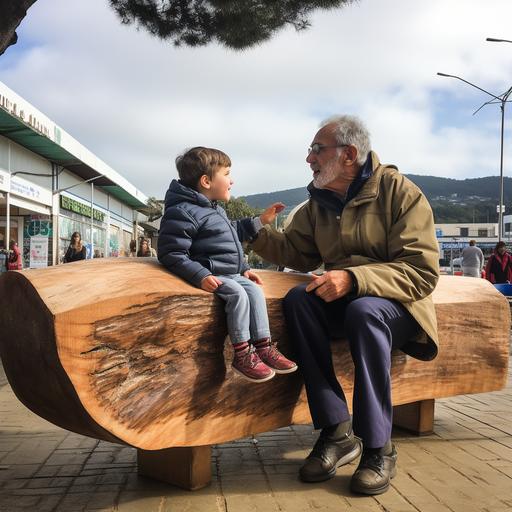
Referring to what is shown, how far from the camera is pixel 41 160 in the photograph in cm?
2434

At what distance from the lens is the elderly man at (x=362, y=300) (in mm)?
2770

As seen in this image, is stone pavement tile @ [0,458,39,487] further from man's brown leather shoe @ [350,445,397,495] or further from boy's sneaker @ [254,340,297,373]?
man's brown leather shoe @ [350,445,397,495]

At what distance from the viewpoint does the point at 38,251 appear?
21844 mm

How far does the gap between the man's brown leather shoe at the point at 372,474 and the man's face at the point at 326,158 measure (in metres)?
1.35

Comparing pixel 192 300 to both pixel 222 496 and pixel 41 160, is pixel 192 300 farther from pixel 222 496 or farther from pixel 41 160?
pixel 41 160

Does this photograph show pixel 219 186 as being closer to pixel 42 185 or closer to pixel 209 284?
pixel 209 284

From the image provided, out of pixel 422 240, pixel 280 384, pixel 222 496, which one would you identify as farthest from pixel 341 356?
pixel 222 496

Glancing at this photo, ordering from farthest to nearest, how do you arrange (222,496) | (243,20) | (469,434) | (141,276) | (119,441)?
(243,20), (469,434), (222,496), (141,276), (119,441)

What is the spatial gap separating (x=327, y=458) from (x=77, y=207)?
89.9 feet

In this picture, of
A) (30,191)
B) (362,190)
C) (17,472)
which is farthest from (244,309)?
(30,191)

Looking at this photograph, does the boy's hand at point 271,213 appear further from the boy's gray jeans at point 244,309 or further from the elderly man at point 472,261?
the elderly man at point 472,261

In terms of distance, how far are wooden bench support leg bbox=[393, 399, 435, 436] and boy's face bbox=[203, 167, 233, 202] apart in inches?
69.2

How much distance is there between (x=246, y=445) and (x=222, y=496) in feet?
2.88

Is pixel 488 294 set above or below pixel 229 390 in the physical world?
above
